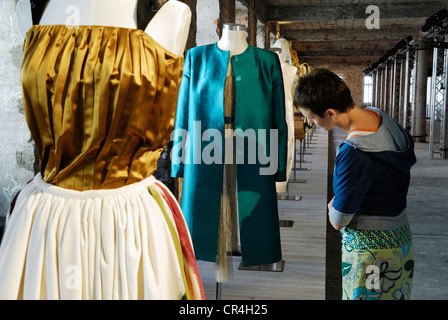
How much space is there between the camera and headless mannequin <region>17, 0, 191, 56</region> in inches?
52.6

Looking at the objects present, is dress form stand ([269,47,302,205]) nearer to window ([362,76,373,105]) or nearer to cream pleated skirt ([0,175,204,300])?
cream pleated skirt ([0,175,204,300])

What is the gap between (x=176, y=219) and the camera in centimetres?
141

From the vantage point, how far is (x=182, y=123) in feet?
8.42

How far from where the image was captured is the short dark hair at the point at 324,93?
6.07ft

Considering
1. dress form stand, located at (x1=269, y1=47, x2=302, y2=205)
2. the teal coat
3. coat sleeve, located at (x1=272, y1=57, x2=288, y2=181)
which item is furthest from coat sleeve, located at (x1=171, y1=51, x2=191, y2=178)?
dress form stand, located at (x1=269, y1=47, x2=302, y2=205)

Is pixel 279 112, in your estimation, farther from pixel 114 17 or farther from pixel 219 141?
pixel 114 17

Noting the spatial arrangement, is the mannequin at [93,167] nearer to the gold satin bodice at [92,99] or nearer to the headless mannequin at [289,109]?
the gold satin bodice at [92,99]

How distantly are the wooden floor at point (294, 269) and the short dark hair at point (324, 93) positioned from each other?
1.38m

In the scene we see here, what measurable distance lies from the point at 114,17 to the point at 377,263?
1243 millimetres

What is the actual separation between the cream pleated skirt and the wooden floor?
1657 millimetres

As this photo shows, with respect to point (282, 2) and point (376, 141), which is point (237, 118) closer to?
point (376, 141)

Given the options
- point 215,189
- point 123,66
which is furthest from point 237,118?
point 123,66

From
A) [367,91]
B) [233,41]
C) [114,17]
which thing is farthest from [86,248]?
[367,91]

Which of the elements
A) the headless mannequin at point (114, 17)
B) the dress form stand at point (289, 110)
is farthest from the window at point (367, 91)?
the headless mannequin at point (114, 17)
